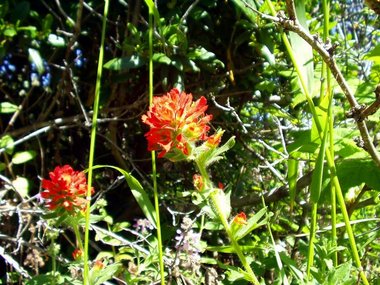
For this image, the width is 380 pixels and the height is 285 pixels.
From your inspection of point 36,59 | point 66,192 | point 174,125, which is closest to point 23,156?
point 36,59

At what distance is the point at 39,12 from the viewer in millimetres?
1667

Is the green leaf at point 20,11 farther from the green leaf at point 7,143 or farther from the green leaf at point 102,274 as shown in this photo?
the green leaf at point 102,274

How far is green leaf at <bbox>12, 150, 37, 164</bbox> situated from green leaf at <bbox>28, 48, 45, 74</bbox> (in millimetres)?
264

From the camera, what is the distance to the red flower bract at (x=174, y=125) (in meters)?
0.74

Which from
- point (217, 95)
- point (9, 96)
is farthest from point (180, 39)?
point (9, 96)

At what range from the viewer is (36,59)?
1.56m

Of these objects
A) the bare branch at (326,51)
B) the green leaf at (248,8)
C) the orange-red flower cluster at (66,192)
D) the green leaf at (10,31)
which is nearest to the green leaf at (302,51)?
the bare branch at (326,51)

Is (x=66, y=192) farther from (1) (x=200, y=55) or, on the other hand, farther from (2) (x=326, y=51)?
(1) (x=200, y=55)

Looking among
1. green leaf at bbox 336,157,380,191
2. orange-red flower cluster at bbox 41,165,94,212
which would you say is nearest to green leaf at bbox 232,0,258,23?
green leaf at bbox 336,157,380,191

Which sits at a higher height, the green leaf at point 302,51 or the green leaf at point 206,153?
the green leaf at point 302,51

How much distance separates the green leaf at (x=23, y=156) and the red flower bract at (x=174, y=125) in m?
0.98

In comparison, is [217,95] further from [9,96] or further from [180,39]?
[9,96]

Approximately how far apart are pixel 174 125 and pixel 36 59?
3.13ft

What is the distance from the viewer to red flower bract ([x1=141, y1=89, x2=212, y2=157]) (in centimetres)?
74
